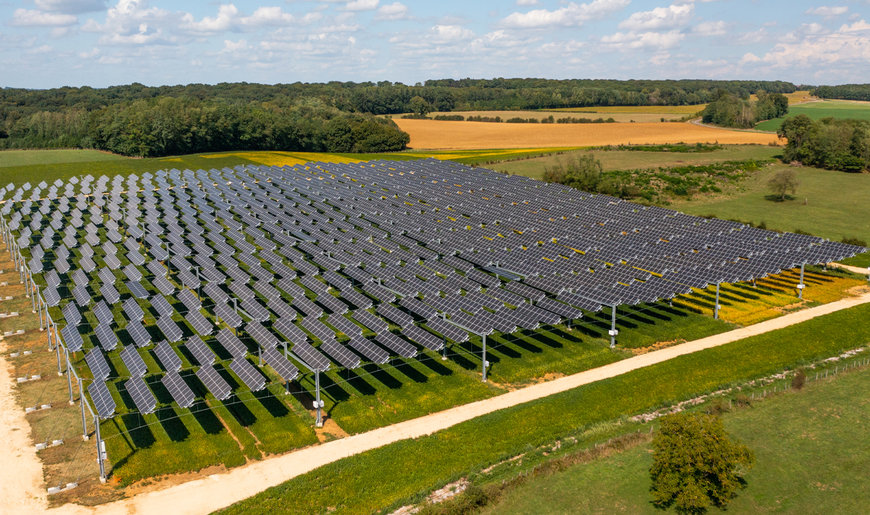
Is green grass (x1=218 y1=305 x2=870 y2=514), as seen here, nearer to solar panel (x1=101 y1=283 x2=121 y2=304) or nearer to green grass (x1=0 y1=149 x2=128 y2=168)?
solar panel (x1=101 y1=283 x2=121 y2=304)

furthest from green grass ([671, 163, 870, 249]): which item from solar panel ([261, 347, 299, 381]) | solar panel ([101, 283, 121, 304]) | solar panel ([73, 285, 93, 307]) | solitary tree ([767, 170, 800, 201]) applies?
solar panel ([73, 285, 93, 307])

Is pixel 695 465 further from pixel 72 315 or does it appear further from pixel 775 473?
pixel 72 315

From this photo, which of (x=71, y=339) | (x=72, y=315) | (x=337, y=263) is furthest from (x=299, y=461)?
(x=337, y=263)

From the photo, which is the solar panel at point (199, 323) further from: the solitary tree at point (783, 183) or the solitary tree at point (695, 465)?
the solitary tree at point (783, 183)

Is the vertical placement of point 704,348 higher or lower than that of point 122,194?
lower

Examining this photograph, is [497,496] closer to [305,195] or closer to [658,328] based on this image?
[658,328]

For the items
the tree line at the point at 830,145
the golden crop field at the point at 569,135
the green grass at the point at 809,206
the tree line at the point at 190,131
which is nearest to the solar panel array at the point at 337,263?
the green grass at the point at 809,206

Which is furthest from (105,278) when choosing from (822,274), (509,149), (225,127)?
(509,149)
